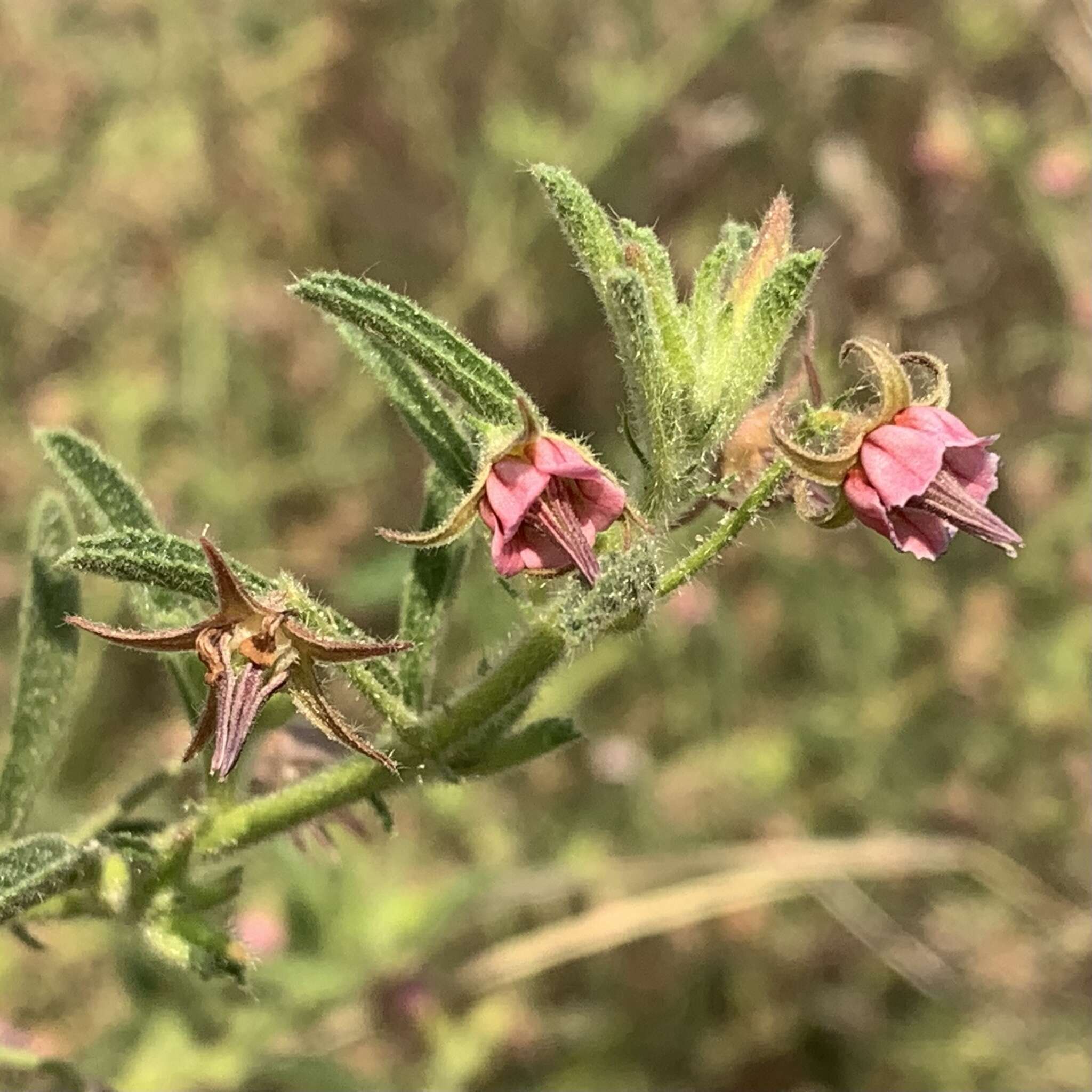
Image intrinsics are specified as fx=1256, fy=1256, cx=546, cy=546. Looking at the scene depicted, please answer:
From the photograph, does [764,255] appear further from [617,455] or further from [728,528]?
[617,455]

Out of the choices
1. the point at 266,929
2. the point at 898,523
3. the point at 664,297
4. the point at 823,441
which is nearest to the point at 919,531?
the point at 898,523

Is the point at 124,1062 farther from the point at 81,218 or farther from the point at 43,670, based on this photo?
the point at 81,218

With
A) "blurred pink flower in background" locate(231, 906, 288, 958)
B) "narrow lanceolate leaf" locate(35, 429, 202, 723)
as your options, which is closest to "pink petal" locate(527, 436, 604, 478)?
"narrow lanceolate leaf" locate(35, 429, 202, 723)

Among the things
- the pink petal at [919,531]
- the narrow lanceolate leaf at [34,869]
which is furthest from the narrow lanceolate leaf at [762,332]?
the narrow lanceolate leaf at [34,869]

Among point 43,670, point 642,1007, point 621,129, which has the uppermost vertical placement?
point 621,129

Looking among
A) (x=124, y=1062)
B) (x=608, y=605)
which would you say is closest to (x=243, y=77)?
(x=124, y=1062)

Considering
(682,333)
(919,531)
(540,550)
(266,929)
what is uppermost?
(682,333)

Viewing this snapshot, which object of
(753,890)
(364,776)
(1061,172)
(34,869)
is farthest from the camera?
(1061,172)

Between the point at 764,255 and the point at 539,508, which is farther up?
the point at 764,255
